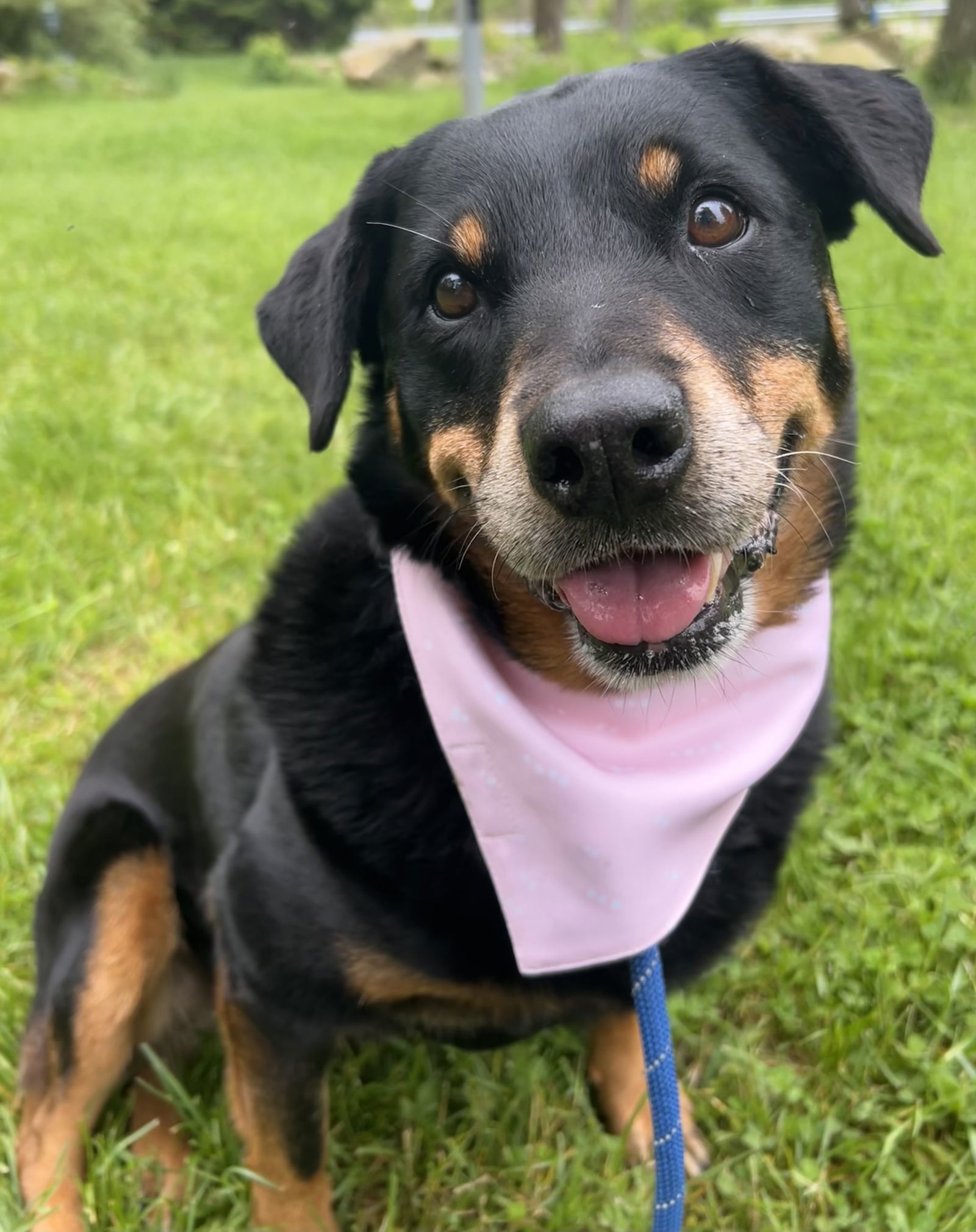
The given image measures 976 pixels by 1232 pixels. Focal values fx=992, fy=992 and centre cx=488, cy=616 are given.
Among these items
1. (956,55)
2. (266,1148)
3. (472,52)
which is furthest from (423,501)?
(956,55)

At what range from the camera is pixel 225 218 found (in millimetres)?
9016

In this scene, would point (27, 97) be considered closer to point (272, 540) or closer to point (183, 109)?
point (183, 109)

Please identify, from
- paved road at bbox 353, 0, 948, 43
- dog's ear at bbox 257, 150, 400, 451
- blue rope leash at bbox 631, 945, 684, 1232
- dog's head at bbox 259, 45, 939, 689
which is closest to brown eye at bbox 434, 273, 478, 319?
dog's head at bbox 259, 45, 939, 689

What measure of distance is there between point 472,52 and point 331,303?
653 centimetres

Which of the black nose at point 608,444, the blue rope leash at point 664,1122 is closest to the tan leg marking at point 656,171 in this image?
the black nose at point 608,444

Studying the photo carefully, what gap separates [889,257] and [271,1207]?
269 inches

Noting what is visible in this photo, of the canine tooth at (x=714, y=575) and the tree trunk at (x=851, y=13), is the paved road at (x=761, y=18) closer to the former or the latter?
the tree trunk at (x=851, y=13)

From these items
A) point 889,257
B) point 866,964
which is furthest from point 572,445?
point 889,257

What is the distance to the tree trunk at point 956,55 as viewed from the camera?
48.1 ft

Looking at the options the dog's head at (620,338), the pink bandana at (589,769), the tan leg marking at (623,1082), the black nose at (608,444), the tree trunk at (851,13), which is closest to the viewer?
the black nose at (608,444)

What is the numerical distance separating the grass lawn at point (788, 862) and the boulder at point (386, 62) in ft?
59.1

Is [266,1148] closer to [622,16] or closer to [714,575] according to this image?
[714,575]

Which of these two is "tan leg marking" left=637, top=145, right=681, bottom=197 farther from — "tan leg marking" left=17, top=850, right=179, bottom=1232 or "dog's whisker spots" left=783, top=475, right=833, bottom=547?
"tan leg marking" left=17, top=850, right=179, bottom=1232

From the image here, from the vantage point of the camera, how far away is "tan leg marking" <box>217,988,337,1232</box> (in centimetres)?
198
